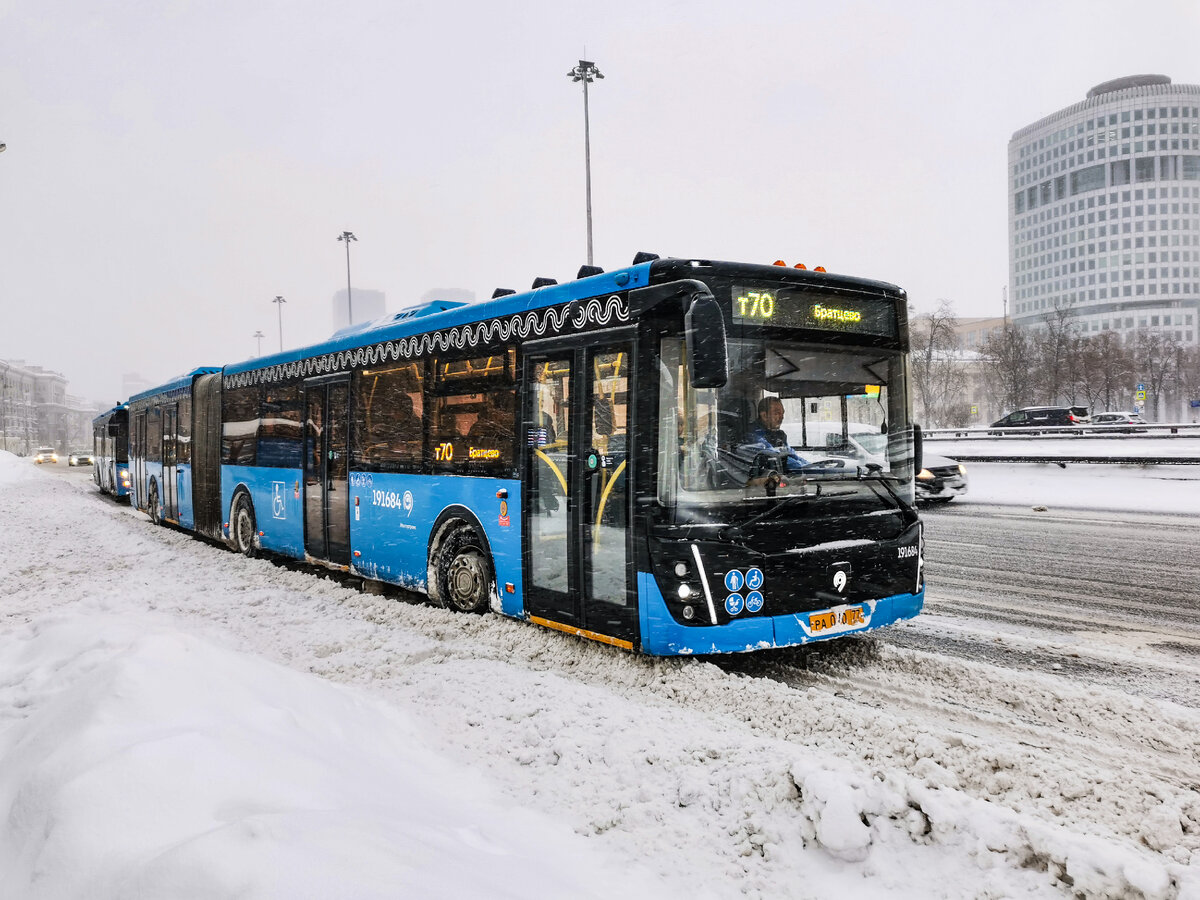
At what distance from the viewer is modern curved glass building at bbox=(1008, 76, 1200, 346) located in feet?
461

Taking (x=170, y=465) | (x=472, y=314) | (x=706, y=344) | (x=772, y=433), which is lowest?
(x=170, y=465)

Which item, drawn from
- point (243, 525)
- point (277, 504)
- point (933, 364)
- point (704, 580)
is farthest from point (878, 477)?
point (933, 364)

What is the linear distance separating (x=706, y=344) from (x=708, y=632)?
198 cm

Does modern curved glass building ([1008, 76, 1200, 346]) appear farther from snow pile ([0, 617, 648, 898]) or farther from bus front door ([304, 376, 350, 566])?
snow pile ([0, 617, 648, 898])

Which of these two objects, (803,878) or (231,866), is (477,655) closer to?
(803,878)

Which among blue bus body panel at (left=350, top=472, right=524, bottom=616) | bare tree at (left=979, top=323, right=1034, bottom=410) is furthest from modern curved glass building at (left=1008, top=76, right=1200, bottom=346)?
blue bus body panel at (left=350, top=472, right=524, bottom=616)

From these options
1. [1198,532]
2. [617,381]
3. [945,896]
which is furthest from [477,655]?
[1198,532]

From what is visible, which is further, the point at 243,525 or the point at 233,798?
the point at 243,525

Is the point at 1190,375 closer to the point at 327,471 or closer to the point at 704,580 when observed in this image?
the point at 327,471

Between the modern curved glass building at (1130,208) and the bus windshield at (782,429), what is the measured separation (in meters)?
155

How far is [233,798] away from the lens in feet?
10.5

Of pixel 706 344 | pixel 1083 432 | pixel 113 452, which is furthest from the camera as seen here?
pixel 1083 432

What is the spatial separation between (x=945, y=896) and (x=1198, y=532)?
1345 centimetres

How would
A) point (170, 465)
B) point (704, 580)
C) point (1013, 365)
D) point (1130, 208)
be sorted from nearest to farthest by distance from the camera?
point (704, 580), point (170, 465), point (1013, 365), point (1130, 208)
